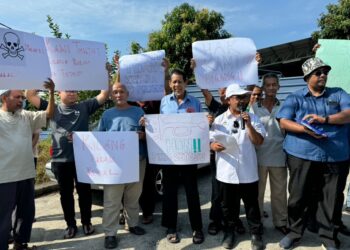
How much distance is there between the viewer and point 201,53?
13.5 feet

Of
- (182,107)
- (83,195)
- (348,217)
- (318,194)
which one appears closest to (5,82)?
(83,195)

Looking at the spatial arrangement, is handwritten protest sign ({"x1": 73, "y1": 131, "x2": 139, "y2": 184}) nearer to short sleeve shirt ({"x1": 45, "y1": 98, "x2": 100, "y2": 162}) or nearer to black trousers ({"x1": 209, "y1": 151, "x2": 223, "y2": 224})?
short sleeve shirt ({"x1": 45, "y1": 98, "x2": 100, "y2": 162})

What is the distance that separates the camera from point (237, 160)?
12.2 ft

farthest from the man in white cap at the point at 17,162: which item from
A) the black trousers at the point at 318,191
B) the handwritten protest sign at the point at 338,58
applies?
the handwritten protest sign at the point at 338,58

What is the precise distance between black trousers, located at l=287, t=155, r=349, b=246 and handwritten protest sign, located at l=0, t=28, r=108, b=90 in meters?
2.59

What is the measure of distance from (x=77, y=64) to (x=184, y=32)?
1006 cm

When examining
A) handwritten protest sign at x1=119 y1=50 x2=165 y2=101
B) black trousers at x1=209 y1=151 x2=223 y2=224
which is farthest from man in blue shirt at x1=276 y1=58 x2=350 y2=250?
handwritten protest sign at x1=119 y1=50 x2=165 y2=101

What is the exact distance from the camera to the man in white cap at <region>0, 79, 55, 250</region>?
11.4 feet

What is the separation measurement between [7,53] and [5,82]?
0.33 metres

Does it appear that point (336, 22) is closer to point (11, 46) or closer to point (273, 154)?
point (273, 154)

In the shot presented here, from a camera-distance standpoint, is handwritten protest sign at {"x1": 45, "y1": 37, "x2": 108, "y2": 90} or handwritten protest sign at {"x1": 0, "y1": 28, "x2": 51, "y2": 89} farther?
handwritten protest sign at {"x1": 45, "y1": 37, "x2": 108, "y2": 90}

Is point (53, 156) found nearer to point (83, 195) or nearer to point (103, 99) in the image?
point (83, 195)

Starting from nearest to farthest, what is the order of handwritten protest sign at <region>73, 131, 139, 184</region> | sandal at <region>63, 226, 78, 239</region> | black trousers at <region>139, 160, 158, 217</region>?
handwritten protest sign at <region>73, 131, 139, 184</region> < sandal at <region>63, 226, 78, 239</region> < black trousers at <region>139, 160, 158, 217</region>

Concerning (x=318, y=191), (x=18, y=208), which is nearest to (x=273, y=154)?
(x=318, y=191)
